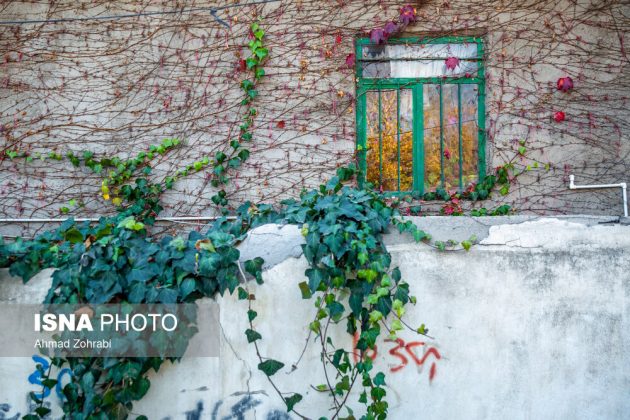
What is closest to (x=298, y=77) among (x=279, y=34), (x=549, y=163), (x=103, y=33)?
(x=279, y=34)

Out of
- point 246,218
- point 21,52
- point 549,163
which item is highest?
point 21,52

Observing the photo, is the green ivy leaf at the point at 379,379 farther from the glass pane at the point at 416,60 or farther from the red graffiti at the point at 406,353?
the glass pane at the point at 416,60

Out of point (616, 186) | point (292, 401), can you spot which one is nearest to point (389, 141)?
point (616, 186)

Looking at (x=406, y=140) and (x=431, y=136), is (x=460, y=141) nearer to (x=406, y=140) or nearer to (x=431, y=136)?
(x=431, y=136)

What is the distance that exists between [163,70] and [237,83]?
67 centimetres

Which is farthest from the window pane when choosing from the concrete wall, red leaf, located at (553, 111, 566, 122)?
the concrete wall

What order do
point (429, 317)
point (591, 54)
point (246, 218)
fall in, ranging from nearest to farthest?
point (429, 317) → point (246, 218) → point (591, 54)

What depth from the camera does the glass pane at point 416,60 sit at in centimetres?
471

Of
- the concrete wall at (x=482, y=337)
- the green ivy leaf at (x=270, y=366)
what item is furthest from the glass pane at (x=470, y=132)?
the green ivy leaf at (x=270, y=366)

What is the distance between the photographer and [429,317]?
112 inches

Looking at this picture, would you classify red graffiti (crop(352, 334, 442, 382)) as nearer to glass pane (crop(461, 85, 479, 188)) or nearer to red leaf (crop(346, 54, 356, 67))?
glass pane (crop(461, 85, 479, 188))

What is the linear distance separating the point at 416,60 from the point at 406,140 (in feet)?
2.38

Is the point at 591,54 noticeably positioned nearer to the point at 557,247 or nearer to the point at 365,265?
the point at 557,247

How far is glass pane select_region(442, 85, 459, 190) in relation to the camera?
4.73 metres
